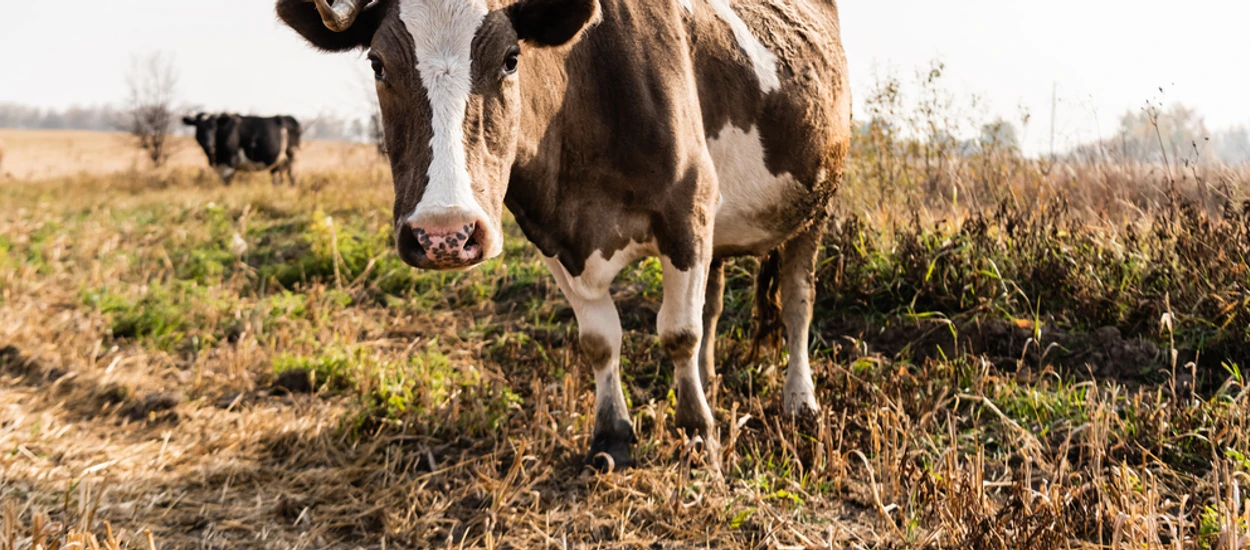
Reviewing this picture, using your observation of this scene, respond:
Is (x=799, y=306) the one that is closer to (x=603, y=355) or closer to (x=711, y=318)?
(x=711, y=318)

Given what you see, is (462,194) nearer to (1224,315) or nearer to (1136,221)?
(1224,315)

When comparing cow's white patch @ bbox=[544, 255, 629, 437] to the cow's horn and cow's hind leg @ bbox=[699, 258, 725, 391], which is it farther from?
the cow's horn

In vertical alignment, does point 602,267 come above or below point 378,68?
below

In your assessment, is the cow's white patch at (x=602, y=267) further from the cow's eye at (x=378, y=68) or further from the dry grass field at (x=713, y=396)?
the cow's eye at (x=378, y=68)

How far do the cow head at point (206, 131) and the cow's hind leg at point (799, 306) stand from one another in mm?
16916

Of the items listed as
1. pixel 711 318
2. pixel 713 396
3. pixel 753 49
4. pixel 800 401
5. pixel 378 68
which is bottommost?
pixel 800 401

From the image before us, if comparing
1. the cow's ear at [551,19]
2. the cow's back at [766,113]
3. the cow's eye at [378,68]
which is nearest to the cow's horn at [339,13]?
the cow's eye at [378,68]

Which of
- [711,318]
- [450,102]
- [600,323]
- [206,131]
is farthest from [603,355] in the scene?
[206,131]

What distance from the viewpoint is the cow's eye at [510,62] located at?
277 cm

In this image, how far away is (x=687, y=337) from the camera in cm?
367

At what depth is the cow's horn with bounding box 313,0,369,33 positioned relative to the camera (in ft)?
8.41

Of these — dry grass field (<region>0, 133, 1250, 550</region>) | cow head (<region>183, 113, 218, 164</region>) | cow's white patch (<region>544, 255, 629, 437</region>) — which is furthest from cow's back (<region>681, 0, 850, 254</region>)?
cow head (<region>183, 113, 218, 164</region>)

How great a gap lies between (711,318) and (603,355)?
1.09 meters

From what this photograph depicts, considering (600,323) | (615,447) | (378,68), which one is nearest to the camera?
(378,68)
